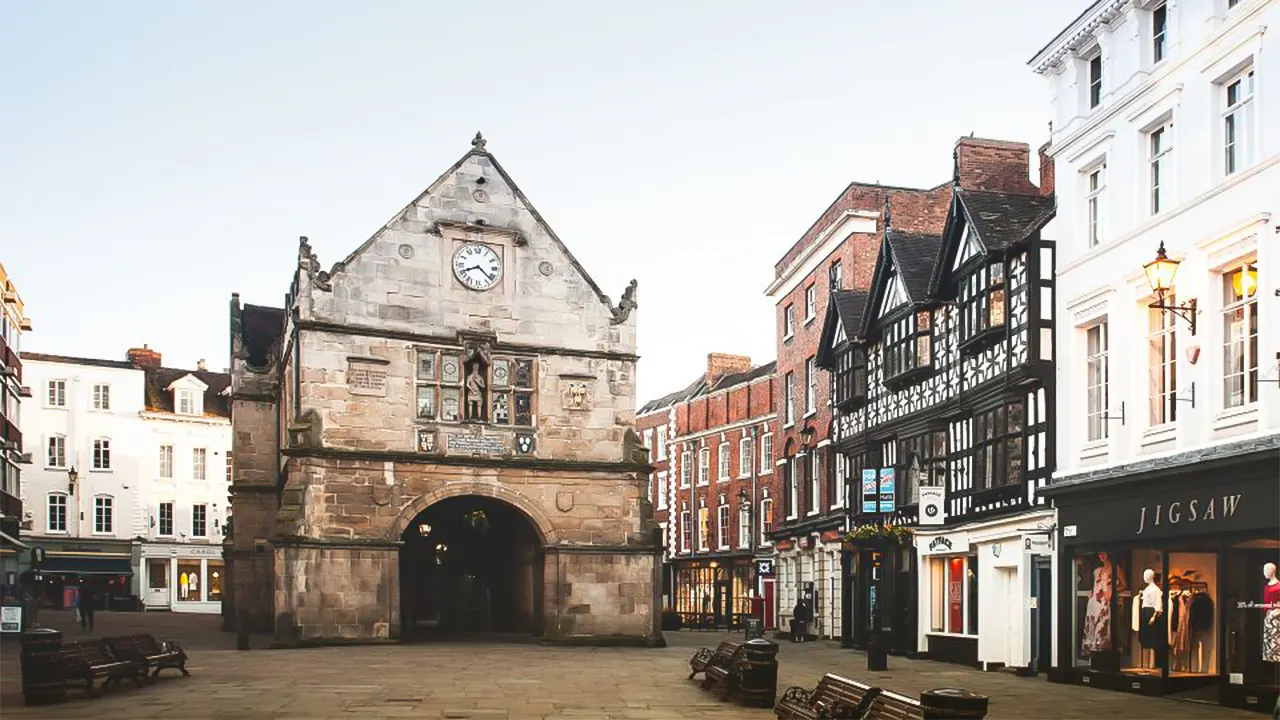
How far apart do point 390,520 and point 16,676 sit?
38.0 feet

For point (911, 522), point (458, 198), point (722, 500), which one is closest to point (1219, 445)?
point (911, 522)

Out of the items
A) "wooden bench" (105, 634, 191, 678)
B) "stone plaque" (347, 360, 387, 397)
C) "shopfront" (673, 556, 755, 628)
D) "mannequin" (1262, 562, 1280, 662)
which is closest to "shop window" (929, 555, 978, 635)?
"mannequin" (1262, 562, 1280, 662)

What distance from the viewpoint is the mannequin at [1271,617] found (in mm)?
17484

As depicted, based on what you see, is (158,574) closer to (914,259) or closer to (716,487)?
(716,487)

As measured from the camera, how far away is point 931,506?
29.7 meters

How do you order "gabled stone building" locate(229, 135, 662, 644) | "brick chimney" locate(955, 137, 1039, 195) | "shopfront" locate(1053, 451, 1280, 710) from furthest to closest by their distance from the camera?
"brick chimney" locate(955, 137, 1039, 195), "gabled stone building" locate(229, 135, 662, 644), "shopfront" locate(1053, 451, 1280, 710)

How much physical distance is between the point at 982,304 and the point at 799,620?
51.2 ft

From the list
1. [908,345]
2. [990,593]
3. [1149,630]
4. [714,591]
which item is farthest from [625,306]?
[714,591]

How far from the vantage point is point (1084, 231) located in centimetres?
2400

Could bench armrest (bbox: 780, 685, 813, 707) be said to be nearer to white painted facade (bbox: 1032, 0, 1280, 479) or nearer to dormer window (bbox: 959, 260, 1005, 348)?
white painted facade (bbox: 1032, 0, 1280, 479)

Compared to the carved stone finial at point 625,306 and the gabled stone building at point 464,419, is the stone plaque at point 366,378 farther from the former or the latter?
the carved stone finial at point 625,306

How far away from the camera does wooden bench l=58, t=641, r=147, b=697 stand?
18859 mm

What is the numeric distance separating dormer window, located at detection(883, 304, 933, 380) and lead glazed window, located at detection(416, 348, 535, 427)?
8933 mm

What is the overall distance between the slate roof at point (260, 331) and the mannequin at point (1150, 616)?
105ft
